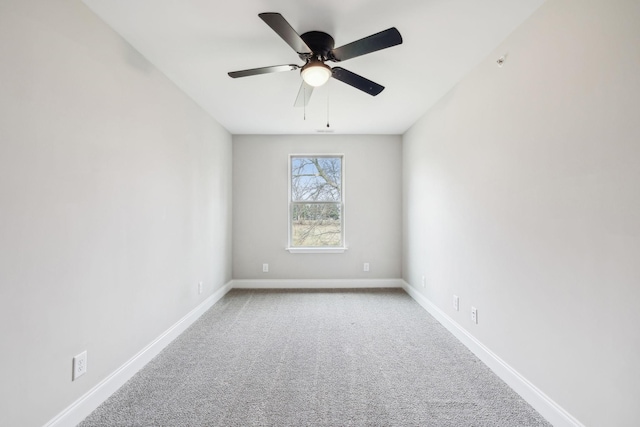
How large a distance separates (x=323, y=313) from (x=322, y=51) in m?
2.67

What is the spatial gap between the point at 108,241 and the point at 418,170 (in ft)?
11.0

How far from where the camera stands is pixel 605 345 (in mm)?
1379

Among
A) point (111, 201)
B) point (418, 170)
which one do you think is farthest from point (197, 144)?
point (418, 170)

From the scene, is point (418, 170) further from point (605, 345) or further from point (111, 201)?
point (111, 201)


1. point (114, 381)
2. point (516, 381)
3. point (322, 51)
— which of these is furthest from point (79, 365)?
point (516, 381)

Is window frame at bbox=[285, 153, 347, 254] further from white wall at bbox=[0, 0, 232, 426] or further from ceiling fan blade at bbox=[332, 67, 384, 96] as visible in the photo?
ceiling fan blade at bbox=[332, 67, 384, 96]

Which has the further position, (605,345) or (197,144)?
(197,144)

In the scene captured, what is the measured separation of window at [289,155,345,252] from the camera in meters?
4.69

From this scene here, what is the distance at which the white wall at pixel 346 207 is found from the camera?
4.61 m

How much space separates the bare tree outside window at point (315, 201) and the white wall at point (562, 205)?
7.51ft

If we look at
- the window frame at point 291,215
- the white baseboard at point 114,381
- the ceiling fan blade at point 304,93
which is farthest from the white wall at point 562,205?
the white baseboard at point 114,381

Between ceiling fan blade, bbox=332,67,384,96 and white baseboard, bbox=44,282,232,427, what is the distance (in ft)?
8.20

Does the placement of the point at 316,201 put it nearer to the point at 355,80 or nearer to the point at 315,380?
the point at 355,80

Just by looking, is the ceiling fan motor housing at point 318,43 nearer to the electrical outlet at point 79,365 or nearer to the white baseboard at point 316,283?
the electrical outlet at point 79,365
